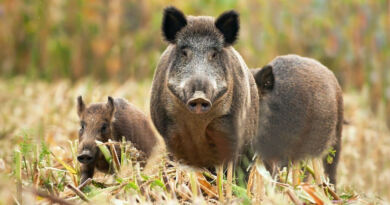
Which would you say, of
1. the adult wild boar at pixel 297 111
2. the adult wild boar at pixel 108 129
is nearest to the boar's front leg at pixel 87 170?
the adult wild boar at pixel 108 129

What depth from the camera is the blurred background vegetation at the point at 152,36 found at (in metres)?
13.2

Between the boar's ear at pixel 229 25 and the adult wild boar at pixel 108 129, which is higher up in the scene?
the boar's ear at pixel 229 25

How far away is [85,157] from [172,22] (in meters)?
1.61

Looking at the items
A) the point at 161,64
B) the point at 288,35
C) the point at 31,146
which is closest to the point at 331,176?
the point at 161,64

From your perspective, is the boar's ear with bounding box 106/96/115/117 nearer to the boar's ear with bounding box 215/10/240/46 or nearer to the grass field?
the grass field

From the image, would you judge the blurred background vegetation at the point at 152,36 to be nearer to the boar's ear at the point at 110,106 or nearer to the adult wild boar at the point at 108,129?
the adult wild boar at the point at 108,129

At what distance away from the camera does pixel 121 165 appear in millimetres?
4871

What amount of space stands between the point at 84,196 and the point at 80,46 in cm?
1105

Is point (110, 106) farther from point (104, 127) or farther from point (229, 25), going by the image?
point (229, 25)

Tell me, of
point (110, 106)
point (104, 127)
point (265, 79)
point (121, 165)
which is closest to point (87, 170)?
point (104, 127)

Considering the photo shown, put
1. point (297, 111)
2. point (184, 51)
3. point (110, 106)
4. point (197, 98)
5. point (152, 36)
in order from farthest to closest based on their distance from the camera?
point (152, 36) → point (297, 111) → point (110, 106) → point (184, 51) → point (197, 98)

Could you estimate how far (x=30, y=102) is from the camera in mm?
10852

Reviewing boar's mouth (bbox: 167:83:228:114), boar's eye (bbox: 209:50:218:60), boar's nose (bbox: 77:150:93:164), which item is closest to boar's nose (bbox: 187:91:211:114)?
boar's mouth (bbox: 167:83:228:114)

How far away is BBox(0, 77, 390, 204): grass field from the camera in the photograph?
4.33 m
